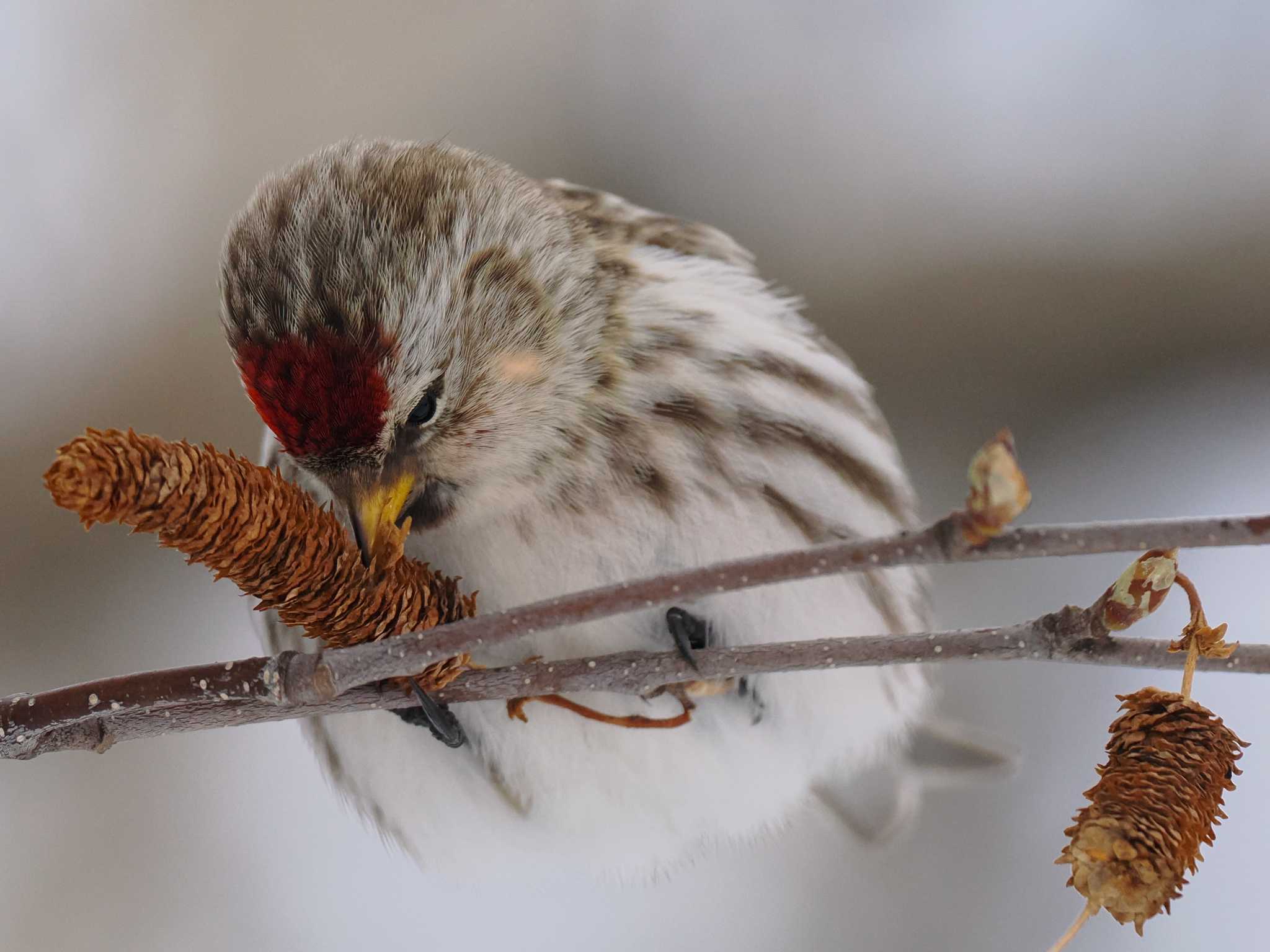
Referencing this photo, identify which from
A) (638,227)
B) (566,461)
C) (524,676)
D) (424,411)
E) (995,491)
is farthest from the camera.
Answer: (638,227)

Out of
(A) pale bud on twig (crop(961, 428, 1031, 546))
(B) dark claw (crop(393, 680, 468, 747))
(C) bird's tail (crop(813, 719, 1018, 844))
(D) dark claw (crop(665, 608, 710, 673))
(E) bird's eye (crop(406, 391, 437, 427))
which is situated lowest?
(C) bird's tail (crop(813, 719, 1018, 844))

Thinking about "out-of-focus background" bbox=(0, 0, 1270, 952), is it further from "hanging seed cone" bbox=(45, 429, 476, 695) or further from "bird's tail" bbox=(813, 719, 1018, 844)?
"hanging seed cone" bbox=(45, 429, 476, 695)

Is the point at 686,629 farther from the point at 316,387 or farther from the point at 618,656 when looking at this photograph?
the point at 316,387

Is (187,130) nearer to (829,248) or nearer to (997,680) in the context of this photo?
(829,248)

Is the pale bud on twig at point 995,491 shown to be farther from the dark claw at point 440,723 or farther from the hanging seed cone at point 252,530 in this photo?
the dark claw at point 440,723

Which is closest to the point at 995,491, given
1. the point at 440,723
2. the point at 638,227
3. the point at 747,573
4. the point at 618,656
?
the point at 747,573

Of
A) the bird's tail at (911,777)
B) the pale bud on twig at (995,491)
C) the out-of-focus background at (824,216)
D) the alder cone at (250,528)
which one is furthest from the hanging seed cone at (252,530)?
the bird's tail at (911,777)

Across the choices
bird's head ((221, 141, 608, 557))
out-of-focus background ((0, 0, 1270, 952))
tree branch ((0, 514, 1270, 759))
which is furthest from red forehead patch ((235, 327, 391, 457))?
out-of-focus background ((0, 0, 1270, 952))
